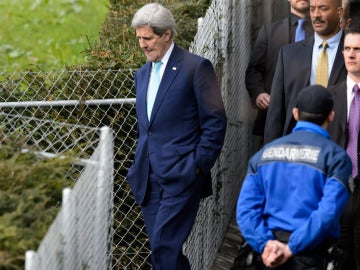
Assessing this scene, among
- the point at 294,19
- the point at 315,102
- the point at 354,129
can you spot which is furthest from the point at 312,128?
the point at 294,19

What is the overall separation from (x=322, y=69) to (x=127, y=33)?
188 centimetres

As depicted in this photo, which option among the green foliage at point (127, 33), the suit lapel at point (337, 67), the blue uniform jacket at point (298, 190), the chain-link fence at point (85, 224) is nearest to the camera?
the chain-link fence at point (85, 224)

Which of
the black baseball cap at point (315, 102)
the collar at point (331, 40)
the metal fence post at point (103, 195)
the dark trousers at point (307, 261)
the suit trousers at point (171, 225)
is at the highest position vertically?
the collar at point (331, 40)

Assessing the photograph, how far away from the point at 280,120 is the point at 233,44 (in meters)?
1.62

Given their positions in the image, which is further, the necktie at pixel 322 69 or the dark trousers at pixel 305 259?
the necktie at pixel 322 69

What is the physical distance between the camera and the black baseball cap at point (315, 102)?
5.28m

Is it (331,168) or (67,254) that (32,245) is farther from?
(331,168)

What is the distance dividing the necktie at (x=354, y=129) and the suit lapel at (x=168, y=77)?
1.10m

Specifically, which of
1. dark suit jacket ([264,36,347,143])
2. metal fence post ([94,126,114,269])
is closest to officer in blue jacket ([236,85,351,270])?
metal fence post ([94,126,114,269])

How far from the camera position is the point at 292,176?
5.15m

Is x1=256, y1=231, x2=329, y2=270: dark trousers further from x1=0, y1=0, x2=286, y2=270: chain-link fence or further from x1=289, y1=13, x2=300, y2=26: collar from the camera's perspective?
x1=289, y1=13, x2=300, y2=26: collar

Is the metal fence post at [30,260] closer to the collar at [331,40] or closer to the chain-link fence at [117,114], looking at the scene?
the chain-link fence at [117,114]

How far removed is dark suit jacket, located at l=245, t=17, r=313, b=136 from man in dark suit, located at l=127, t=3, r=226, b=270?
1679 millimetres

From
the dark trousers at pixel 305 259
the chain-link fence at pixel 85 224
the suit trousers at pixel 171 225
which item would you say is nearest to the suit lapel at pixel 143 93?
the suit trousers at pixel 171 225
